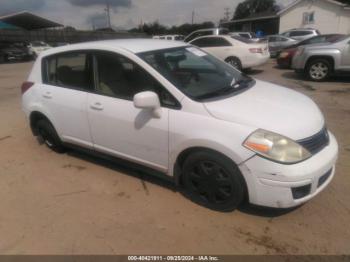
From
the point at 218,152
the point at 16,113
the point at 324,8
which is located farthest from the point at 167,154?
the point at 324,8

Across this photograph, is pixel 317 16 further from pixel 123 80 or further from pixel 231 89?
pixel 123 80

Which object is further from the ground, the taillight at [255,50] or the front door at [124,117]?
the taillight at [255,50]

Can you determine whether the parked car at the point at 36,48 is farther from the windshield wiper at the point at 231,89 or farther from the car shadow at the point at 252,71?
the windshield wiper at the point at 231,89

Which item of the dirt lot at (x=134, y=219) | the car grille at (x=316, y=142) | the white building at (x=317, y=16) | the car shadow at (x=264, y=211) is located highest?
the white building at (x=317, y=16)

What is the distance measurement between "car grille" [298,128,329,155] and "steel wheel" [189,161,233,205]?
2.42 feet

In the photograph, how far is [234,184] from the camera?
2.81 metres

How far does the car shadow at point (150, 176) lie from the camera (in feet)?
10.1

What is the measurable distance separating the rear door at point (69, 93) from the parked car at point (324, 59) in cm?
767

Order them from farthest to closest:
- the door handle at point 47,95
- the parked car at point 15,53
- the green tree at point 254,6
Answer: the green tree at point 254,6 < the parked car at point 15,53 < the door handle at point 47,95

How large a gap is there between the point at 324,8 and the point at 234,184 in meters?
34.9

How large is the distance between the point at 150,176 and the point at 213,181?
1152 millimetres

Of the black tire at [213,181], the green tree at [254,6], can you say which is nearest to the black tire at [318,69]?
the black tire at [213,181]

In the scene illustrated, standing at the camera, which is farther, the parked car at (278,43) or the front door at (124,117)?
the parked car at (278,43)

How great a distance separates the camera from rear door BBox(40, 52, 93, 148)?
379cm
